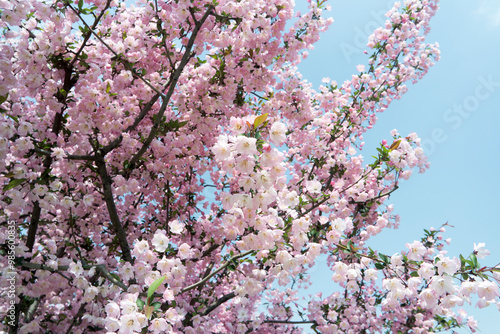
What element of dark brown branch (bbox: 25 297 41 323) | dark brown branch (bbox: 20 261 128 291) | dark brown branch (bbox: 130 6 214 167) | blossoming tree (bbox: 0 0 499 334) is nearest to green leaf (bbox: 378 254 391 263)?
blossoming tree (bbox: 0 0 499 334)

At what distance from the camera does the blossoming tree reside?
2.44 metres

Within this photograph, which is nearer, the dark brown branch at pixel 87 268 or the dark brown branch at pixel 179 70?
the dark brown branch at pixel 87 268

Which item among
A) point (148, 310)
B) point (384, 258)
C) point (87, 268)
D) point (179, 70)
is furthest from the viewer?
point (179, 70)

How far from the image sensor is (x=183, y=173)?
505 centimetres

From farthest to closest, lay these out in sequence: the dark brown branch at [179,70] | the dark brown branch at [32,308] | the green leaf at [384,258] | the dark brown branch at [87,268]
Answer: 1. the dark brown branch at [32,308]
2. the dark brown branch at [179,70]
3. the dark brown branch at [87,268]
4. the green leaf at [384,258]

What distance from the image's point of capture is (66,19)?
3.37 meters

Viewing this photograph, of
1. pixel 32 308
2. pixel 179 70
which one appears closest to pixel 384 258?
pixel 179 70

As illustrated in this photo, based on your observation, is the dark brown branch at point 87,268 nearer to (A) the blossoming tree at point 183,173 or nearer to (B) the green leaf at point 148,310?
(A) the blossoming tree at point 183,173

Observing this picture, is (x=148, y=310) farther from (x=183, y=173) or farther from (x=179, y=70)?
(x=183, y=173)

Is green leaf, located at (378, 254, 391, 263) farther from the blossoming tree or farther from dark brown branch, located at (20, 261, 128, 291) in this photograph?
dark brown branch, located at (20, 261, 128, 291)

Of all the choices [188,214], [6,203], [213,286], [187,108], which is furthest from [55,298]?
[187,108]

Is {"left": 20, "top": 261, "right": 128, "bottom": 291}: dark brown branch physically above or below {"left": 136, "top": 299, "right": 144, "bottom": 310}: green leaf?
above

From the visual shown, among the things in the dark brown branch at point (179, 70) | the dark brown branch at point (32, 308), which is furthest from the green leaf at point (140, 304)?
the dark brown branch at point (32, 308)

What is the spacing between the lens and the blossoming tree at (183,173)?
2.44 metres
